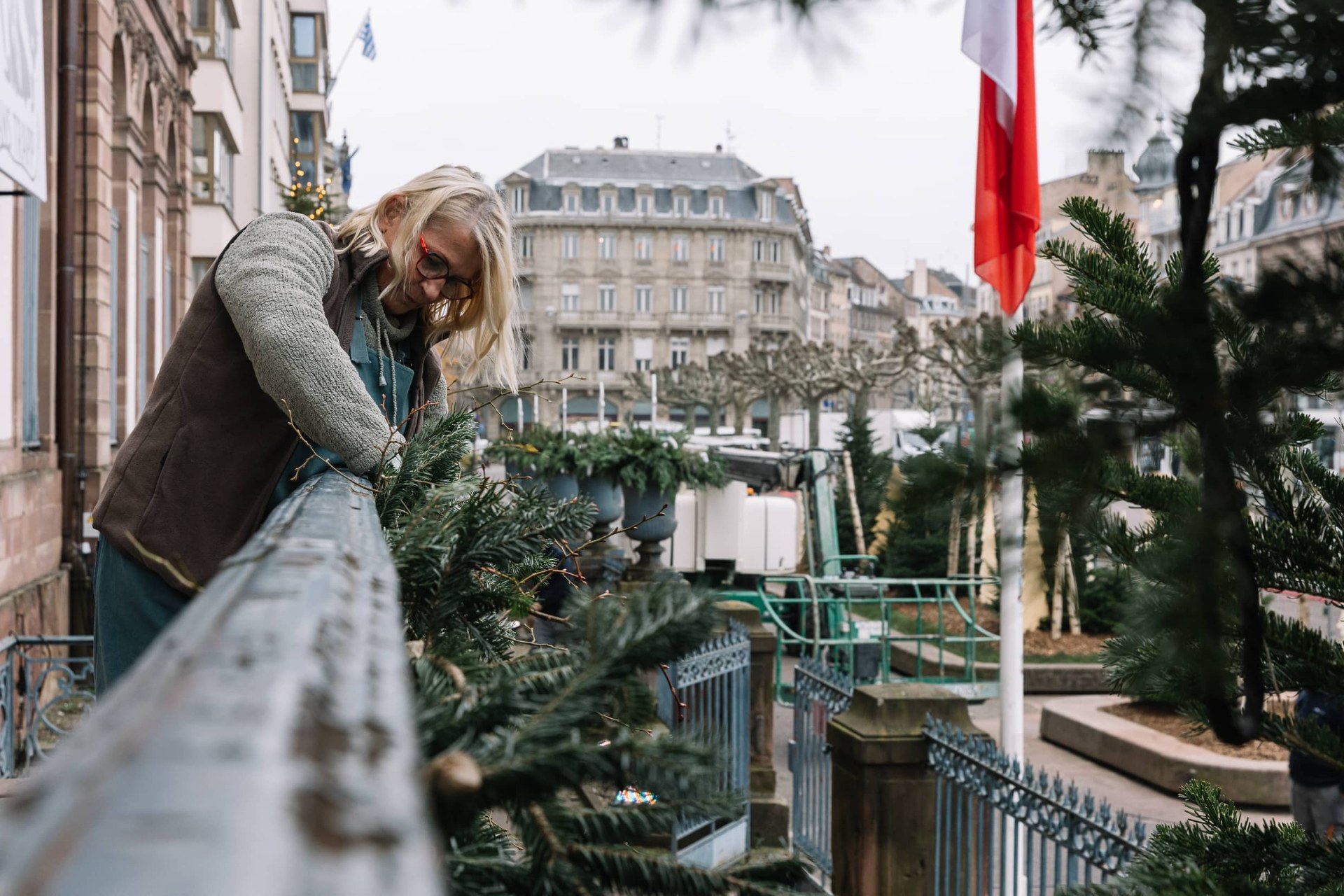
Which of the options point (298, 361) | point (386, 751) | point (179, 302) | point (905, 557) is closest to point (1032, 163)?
point (298, 361)

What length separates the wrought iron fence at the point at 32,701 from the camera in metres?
6.05

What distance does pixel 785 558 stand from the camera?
11859 mm

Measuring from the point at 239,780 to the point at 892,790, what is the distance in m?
5.59

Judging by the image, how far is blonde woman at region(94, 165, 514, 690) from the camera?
192cm

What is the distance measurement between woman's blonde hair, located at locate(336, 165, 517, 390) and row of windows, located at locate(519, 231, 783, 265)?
267 ft

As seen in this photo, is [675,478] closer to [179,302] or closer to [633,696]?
[633,696]

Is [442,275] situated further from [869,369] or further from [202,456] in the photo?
[869,369]

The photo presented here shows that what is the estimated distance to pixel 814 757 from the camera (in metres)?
7.31

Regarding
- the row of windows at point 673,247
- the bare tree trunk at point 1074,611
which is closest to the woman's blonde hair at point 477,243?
the bare tree trunk at point 1074,611

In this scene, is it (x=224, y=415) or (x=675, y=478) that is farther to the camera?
(x=675, y=478)

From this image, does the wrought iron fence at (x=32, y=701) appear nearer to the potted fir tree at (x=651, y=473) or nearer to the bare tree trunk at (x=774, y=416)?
the potted fir tree at (x=651, y=473)

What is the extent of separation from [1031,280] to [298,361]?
16.4ft

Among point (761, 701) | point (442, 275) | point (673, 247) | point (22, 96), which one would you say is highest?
point (673, 247)

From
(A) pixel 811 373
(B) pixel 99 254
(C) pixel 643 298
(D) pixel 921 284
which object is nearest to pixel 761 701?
(B) pixel 99 254
